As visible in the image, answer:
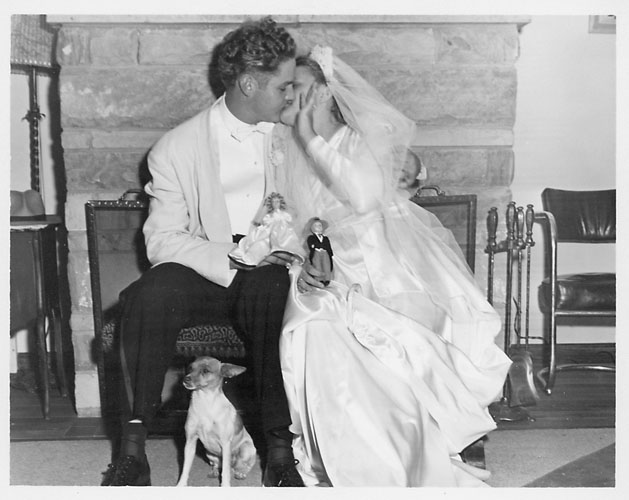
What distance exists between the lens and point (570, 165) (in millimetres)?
4461

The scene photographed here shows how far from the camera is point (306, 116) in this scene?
3623mm

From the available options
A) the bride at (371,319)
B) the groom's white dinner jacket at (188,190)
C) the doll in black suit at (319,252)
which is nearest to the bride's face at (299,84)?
the bride at (371,319)

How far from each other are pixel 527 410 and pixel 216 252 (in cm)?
170

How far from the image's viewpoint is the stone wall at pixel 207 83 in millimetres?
4012

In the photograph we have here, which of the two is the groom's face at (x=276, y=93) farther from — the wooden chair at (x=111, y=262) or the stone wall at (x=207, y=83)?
the wooden chair at (x=111, y=262)

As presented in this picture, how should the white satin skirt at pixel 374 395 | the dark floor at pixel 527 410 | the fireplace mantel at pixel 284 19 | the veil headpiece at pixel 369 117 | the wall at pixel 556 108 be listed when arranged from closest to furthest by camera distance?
the white satin skirt at pixel 374 395, the veil headpiece at pixel 369 117, the dark floor at pixel 527 410, the fireplace mantel at pixel 284 19, the wall at pixel 556 108

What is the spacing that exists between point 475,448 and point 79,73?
254 centimetres

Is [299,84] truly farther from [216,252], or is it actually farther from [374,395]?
[374,395]

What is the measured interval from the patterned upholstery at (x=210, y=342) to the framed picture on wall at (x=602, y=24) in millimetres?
2413

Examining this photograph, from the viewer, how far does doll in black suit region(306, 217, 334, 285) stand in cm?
338

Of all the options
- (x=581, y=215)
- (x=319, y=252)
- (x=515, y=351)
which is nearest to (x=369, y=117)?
(x=319, y=252)

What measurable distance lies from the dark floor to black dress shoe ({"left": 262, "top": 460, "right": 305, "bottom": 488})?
0.81 metres

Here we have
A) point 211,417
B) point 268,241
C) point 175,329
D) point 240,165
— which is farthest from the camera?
point 240,165
